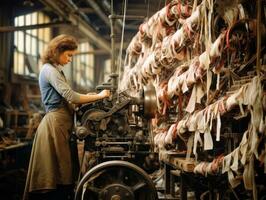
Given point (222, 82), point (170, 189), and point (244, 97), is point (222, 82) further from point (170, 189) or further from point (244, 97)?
point (170, 189)

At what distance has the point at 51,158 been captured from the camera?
13.6ft

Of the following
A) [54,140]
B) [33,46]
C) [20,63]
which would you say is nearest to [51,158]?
[54,140]

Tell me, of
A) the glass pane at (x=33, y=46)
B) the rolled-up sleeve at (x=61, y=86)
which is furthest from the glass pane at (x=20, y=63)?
the rolled-up sleeve at (x=61, y=86)

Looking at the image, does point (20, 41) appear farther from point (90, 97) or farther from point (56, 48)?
point (90, 97)

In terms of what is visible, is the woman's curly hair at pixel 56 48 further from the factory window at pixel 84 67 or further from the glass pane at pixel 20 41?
the factory window at pixel 84 67

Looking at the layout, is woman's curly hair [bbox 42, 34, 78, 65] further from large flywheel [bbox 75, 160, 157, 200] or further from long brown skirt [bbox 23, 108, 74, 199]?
large flywheel [bbox 75, 160, 157, 200]

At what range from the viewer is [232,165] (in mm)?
2801

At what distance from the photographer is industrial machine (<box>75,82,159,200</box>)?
369 cm

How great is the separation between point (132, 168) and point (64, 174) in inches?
32.0

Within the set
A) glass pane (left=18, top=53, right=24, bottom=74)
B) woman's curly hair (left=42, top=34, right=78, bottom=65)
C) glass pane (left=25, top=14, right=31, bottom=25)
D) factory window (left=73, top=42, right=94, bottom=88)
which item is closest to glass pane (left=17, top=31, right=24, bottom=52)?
glass pane (left=18, top=53, right=24, bottom=74)

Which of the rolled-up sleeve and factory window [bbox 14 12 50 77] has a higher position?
factory window [bbox 14 12 50 77]

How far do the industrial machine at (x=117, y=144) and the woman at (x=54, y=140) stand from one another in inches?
6.8

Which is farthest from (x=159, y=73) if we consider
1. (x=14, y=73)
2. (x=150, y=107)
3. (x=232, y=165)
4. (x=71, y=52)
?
(x=14, y=73)

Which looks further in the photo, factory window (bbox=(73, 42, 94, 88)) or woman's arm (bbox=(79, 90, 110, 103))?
factory window (bbox=(73, 42, 94, 88))
